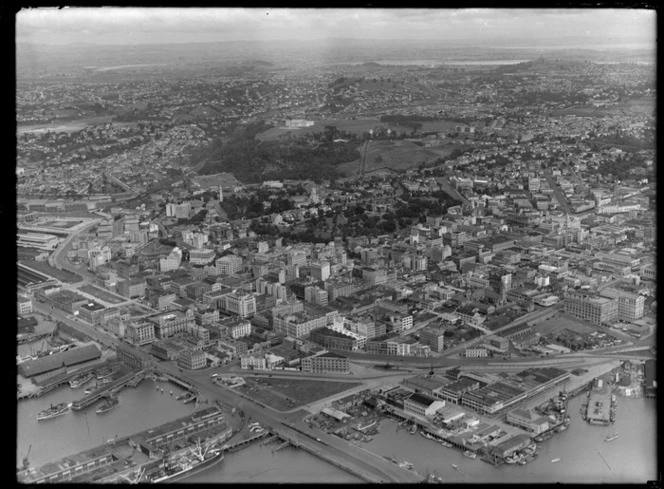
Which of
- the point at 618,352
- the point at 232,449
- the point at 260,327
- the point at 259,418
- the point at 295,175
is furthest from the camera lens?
the point at 295,175

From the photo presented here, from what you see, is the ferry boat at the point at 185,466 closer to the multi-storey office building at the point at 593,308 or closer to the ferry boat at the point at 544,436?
the ferry boat at the point at 544,436

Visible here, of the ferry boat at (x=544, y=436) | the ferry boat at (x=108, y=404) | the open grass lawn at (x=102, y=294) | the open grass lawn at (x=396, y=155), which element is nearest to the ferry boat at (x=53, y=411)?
the ferry boat at (x=108, y=404)

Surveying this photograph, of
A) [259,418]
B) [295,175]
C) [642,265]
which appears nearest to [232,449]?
[259,418]

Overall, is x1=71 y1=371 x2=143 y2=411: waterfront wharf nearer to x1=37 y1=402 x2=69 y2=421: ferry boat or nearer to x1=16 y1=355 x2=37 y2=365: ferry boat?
x1=37 y1=402 x2=69 y2=421: ferry boat

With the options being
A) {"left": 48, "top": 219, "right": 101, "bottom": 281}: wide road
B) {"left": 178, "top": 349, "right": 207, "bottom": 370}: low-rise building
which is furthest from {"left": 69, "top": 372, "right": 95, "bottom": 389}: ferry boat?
{"left": 48, "top": 219, "right": 101, "bottom": 281}: wide road
